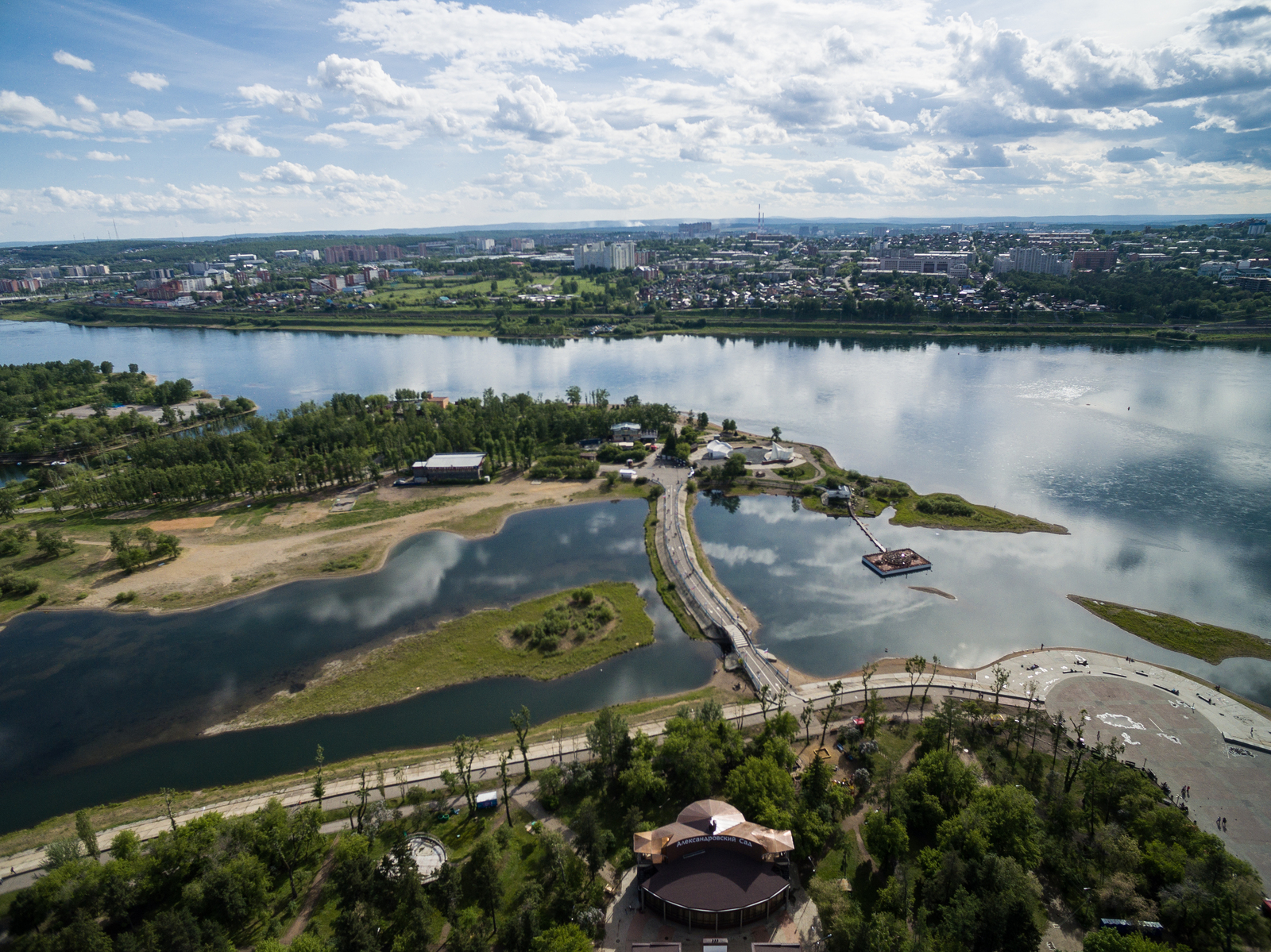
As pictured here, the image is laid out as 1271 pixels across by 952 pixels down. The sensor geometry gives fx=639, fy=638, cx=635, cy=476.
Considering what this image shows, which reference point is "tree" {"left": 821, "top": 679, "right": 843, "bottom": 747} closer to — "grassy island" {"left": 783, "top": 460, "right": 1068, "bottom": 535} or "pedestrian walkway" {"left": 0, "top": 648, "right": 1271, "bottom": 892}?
"pedestrian walkway" {"left": 0, "top": 648, "right": 1271, "bottom": 892}

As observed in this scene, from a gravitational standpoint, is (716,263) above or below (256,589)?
above

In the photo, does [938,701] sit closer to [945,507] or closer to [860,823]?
[860,823]

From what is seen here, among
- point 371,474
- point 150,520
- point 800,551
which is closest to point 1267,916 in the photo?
point 800,551

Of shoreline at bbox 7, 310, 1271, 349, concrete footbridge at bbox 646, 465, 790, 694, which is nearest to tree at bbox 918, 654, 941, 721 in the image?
concrete footbridge at bbox 646, 465, 790, 694

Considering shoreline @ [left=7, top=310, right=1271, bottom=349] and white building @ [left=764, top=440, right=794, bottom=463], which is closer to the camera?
white building @ [left=764, top=440, right=794, bottom=463]

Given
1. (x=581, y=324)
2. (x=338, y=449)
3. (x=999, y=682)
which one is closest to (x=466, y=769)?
(x=999, y=682)

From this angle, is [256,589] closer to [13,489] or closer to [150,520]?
[150,520]
